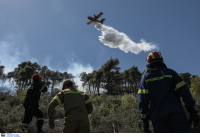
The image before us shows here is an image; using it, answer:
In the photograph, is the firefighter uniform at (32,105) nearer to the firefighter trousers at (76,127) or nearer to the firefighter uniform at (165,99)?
the firefighter trousers at (76,127)

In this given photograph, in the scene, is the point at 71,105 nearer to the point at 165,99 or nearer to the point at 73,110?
the point at 73,110

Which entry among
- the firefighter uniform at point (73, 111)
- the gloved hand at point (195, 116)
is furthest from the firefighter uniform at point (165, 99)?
the firefighter uniform at point (73, 111)

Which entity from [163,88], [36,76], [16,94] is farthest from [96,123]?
[16,94]

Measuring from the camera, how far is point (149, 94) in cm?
278

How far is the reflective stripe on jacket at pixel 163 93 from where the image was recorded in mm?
2490

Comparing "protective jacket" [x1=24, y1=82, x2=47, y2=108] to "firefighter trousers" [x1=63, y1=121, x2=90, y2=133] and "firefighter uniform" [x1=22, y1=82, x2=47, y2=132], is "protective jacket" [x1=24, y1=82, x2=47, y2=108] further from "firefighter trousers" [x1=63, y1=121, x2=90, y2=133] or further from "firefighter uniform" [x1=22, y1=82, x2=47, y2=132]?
"firefighter trousers" [x1=63, y1=121, x2=90, y2=133]

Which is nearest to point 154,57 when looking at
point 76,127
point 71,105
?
point 71,105

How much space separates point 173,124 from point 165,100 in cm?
42

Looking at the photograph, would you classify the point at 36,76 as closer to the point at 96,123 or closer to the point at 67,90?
the point at 67,90

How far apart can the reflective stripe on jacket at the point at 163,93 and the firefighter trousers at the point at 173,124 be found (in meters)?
0.08

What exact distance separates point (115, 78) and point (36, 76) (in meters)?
45.4

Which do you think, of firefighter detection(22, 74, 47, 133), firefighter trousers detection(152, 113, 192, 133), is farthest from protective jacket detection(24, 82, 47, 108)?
firefighter trousers detection(152, 113, 192, 133)

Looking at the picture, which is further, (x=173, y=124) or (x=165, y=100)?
(x=165, y=100)

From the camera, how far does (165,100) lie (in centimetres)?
254
